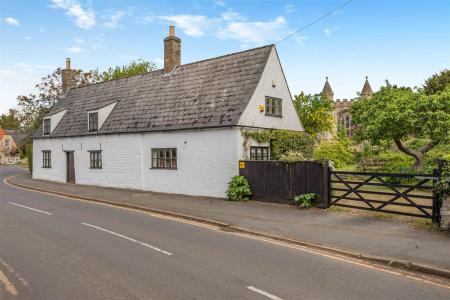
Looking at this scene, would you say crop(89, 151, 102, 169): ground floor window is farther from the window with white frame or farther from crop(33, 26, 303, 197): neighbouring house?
the window with white frame

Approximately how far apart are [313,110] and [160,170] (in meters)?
15.4

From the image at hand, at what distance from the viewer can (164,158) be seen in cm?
2056

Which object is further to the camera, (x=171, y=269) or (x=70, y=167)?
(x=70, y=167)

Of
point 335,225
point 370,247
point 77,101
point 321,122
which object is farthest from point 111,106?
point 370,247

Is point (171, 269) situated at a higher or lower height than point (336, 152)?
lower

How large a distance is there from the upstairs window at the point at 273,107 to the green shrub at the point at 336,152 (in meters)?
11.2

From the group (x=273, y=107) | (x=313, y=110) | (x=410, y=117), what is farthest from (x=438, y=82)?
(x=273, y=107)

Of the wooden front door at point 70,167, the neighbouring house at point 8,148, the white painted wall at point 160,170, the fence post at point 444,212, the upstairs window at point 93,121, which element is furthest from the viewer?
the neighbouring house at point 8,148

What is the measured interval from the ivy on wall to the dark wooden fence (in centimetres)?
237

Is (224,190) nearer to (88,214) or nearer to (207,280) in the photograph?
(88,214)

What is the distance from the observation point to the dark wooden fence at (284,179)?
1416cm

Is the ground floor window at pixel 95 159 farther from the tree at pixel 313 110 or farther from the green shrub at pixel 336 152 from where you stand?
the green shrub at pixel 336 152

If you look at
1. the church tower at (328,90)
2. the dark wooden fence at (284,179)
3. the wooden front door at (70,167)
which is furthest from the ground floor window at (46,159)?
the church tower at (328,90)

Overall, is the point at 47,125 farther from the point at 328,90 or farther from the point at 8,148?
the point at 328,90
